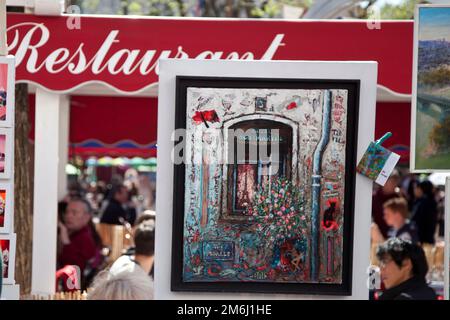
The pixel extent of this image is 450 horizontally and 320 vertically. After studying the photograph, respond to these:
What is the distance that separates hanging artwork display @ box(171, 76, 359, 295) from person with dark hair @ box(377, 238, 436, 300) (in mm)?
1542

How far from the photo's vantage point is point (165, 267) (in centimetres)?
340

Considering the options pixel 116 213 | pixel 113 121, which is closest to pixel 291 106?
pixel 113 121

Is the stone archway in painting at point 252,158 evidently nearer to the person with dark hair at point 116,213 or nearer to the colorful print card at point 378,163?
the colorful print card at point 378,163

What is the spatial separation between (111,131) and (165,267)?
21.9ft

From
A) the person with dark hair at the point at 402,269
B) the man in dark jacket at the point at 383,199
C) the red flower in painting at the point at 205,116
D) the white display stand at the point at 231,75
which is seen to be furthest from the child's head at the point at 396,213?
the red flower in painting at the point at 205,116

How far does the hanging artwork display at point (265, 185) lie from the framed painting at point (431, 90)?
338 millimetres

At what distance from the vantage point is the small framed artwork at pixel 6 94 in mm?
3275

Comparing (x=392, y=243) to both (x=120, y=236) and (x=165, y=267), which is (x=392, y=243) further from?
(x=120, y=236)

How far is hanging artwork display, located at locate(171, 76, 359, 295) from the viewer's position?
3363 mm

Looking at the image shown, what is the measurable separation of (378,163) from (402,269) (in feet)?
5.66

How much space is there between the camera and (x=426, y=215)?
11469mm

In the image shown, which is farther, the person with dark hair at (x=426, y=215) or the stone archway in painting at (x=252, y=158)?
the person with dark hair at (x=426, y=215)

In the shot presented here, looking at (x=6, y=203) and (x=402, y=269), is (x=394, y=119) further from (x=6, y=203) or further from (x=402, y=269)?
(x=6, y=203)

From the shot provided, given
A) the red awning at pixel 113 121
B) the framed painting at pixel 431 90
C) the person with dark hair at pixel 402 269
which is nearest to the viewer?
the framed painting at pixel 431 90
